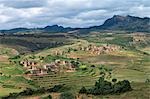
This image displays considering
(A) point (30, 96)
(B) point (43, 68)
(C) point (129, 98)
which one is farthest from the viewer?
(B) point (43, 68)

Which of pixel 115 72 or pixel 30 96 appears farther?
pixel 115 72

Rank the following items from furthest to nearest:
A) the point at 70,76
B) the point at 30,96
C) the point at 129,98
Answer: the point at 70,76 < the point at 30,96 < the point at 129,98

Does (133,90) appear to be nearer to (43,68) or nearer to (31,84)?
(31,84)

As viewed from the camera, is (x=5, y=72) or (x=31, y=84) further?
(x=5, y=72)

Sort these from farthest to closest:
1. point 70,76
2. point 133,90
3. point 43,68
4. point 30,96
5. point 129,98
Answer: point 43,68
point 70,76
point 30,96
point 133,90
point 129,98

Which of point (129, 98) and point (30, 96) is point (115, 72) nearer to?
point (30, 96)

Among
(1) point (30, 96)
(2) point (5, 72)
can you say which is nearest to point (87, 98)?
(1) point (30, 96)

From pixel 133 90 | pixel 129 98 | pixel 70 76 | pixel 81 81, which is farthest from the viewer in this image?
pixel 70 76

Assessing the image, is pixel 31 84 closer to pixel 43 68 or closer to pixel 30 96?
pixel 43 68

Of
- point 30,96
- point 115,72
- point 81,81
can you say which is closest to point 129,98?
point 30,96
